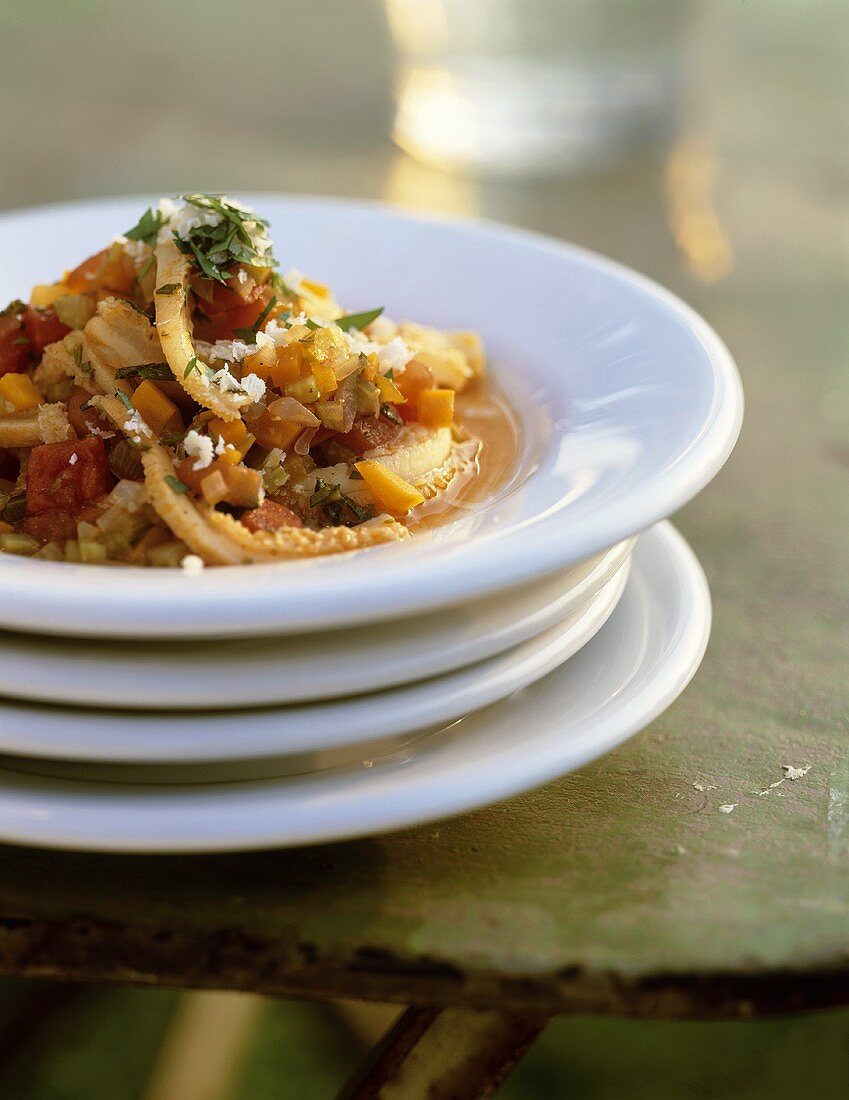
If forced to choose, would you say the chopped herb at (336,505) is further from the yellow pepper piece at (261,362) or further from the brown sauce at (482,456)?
the yellow pepper piece at (261,362)

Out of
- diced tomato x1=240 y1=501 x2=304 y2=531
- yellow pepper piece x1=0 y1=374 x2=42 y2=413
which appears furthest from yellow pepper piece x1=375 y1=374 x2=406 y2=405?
yellow pepper piece x1=0 y1=374 x2=42 y2=413

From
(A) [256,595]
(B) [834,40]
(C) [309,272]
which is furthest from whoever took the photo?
(B) [834,40]

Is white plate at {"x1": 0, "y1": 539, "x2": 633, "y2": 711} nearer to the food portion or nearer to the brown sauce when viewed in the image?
the food portion

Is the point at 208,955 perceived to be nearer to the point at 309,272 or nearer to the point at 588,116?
the point at 309,272

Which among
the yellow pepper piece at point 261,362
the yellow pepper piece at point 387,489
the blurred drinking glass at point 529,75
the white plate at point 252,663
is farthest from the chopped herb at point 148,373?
the blurred drinking glass at point 529,75

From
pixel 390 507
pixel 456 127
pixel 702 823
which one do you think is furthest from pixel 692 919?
pixel 456 127

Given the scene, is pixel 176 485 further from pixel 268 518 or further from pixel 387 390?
pixel 387 390
